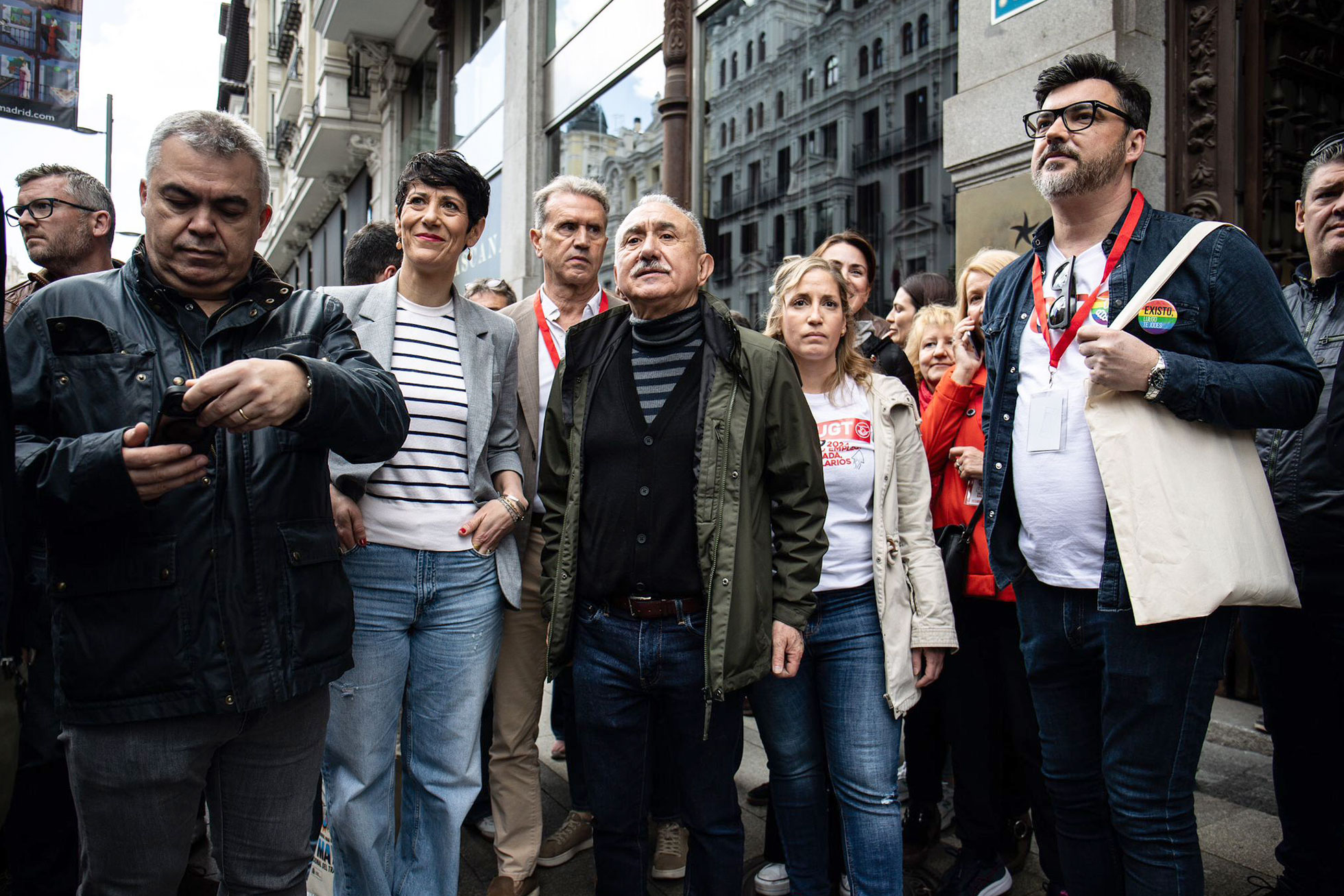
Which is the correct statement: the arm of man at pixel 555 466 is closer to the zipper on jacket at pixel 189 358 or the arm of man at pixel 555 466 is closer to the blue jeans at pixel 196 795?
the blue jeans at pixel 196 795

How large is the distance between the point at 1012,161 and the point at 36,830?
15.9 feet

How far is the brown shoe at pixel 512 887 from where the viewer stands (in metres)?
2.93

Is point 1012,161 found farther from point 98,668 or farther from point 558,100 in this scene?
point 558,100

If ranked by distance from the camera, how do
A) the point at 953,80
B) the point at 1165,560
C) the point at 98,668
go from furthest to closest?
the point at 953,80, the point at 1165,560, the point at 98,668

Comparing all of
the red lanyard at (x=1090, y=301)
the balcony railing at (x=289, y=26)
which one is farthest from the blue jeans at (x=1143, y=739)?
the balcony railing at (x=289, y=26)

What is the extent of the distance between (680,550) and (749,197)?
5.17 meters

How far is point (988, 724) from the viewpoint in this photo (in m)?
2.96

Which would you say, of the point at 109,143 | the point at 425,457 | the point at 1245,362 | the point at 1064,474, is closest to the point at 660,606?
the point at 425,457

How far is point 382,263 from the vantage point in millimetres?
3775

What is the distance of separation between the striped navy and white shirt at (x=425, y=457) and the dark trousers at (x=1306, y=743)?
2.51 metres

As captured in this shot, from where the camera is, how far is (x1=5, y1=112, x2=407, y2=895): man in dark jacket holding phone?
5.34ft

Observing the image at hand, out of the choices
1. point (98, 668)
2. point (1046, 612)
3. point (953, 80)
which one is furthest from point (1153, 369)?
point (953, 80)

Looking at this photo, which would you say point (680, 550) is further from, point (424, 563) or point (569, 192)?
point (569, 192)

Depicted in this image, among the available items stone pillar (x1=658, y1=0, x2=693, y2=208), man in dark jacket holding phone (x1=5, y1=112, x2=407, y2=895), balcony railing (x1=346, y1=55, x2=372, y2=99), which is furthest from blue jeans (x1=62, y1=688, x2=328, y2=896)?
balcony railing (x1=346, y1=55, x2=372, y2=99)
